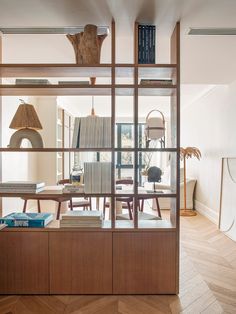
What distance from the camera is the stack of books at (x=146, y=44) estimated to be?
7.80 ft

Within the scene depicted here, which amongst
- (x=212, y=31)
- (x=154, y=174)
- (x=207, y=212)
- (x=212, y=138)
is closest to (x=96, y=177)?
(x=154, y=174)

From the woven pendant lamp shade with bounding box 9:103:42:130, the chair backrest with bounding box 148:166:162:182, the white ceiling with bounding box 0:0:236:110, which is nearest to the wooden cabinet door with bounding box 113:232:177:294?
the chair backrest with bounding box 148:166:162:182

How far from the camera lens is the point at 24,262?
2.37 m

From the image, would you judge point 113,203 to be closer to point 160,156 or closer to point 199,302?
point 199,302

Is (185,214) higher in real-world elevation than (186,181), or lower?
lower

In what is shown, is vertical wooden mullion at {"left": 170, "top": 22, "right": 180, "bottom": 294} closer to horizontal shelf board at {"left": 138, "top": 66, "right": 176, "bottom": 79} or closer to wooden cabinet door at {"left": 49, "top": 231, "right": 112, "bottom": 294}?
horizontal shelf board at {"left": 138, "top": 66, "right": 176, "bottom": 79}

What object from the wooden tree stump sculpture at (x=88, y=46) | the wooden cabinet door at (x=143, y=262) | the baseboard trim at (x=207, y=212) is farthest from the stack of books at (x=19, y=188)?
the baseboard trim at (x=207, y=212)

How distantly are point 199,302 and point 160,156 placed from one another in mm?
6957

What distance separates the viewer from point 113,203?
7.68 feet

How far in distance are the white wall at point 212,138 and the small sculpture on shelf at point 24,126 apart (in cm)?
297

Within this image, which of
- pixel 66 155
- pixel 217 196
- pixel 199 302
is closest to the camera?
pixel 199 302

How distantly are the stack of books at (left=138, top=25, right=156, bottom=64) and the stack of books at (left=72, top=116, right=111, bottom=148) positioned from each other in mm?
599

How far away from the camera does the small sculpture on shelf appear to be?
245 cm

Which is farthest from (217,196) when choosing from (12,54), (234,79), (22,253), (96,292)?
(12,54)
